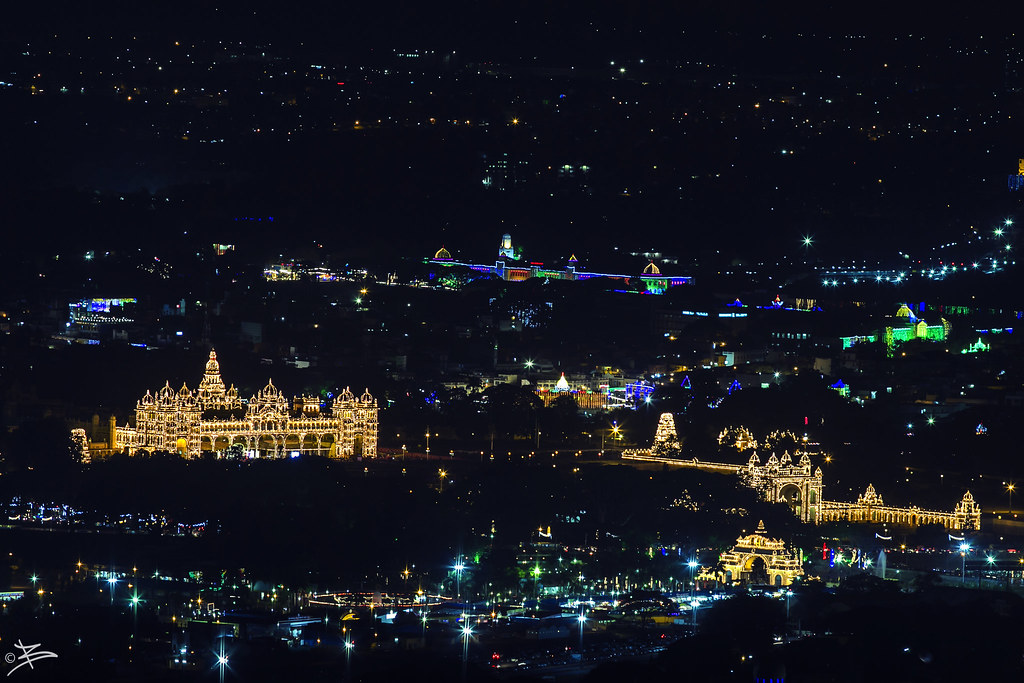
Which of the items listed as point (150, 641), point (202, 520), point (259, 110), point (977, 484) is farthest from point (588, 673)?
point (259, 110)

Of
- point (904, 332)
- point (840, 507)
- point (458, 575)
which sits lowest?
point (458, 575)

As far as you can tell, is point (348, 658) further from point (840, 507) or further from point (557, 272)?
point (557, 272)

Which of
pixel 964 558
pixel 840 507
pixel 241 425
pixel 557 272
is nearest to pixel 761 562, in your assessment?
pixel 964 558

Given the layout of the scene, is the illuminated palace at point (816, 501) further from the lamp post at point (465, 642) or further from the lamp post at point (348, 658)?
the lamp post at point (348, 658)

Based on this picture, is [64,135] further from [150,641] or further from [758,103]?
[150,641]

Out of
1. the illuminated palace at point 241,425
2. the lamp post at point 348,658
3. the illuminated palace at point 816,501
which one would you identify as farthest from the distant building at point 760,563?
the illuminated palace at point 241,425

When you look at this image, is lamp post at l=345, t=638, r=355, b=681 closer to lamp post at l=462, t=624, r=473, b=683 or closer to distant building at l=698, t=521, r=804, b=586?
lamp post at l=462, t=624, r=473, b=683
